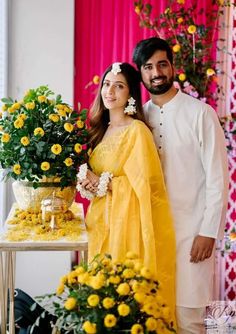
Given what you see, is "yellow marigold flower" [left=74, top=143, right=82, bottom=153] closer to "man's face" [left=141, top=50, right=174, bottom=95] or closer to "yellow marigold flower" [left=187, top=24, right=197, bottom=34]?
"man's face" [left=141, top=50, right=174, bottom=95]

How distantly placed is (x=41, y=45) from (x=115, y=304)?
227 cm

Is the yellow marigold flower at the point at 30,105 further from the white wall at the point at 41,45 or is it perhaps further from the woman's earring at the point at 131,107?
the white wall at the point at 41,45

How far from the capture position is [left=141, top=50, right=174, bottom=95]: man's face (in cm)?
254

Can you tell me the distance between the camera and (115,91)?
2.53 metres

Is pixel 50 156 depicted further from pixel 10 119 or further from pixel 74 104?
pixel 74 104

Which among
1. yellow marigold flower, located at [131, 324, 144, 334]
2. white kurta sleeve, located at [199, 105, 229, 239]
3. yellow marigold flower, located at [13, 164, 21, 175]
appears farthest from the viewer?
white kurta sleeve, located at [199, 105, 229, 239]

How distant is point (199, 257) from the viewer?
2.52 meters

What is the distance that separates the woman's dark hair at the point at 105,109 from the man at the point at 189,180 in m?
0.05

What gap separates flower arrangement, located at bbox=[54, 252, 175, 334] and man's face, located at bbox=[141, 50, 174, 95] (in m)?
0.98

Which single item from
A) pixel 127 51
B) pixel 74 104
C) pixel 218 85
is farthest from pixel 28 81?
pixel 218 85

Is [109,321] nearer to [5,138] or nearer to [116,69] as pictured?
[5,138]

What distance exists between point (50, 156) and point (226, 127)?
66.2 inches

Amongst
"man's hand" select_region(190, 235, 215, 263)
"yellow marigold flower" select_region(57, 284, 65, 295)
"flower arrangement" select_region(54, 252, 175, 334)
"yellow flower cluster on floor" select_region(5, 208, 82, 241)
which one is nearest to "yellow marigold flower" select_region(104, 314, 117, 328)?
"flower arrangement" select_region(54, 252, 175, 334)

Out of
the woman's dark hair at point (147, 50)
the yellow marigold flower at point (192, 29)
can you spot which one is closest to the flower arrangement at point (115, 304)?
the woman's dark hair at point (147, 50)
